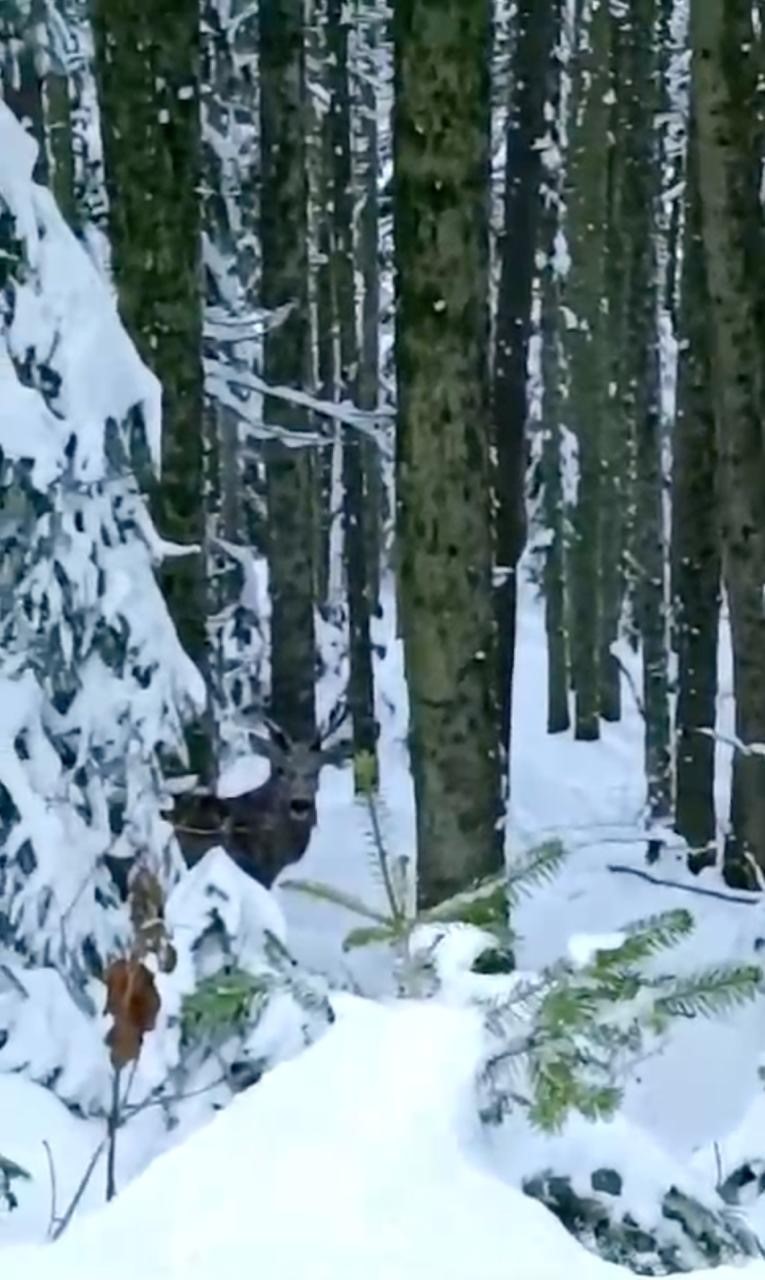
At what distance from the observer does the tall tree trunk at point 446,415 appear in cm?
680

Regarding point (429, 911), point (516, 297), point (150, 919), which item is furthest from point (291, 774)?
point (429, 911)

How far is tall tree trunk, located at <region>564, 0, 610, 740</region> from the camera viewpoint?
1672 cm

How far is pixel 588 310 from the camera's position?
16812mm

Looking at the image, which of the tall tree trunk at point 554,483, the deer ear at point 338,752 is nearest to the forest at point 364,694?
the deer ear at point 338,752

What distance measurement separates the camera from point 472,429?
275 inches

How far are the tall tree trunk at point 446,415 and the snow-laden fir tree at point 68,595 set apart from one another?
136 centimetres

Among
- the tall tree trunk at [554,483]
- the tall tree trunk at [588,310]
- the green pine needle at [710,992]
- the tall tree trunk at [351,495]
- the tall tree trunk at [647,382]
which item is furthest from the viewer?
the tall tree trunk at [554,483]

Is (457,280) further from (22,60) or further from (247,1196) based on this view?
(247,1196)

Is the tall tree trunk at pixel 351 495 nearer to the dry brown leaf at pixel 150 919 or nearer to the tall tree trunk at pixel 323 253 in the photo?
the tall tree trunk at pixel 323 253

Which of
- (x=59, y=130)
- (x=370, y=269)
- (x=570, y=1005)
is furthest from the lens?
(x=370, y=269)

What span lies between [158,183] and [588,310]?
31.8 ft

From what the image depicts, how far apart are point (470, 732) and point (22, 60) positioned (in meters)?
3.08

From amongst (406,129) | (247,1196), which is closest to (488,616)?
(406,129)

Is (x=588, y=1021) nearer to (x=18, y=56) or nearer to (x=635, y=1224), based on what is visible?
(x=635, y=1224)
